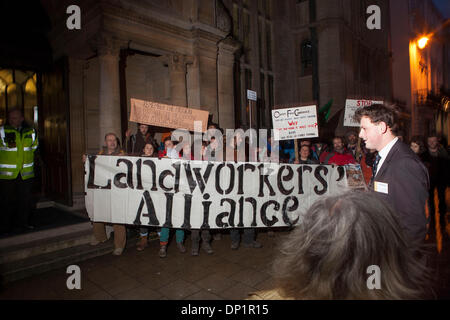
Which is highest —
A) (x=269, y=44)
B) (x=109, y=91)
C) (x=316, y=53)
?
(x=269, y=44)

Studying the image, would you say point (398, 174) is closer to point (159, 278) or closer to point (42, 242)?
point (159, 278)

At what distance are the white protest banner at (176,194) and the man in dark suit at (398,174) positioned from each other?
2.68m

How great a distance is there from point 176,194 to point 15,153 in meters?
3.22

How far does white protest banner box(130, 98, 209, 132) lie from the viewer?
232 inches

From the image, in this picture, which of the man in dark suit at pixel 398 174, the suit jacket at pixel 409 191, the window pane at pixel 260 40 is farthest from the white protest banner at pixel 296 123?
the window pane at pixel 260 40

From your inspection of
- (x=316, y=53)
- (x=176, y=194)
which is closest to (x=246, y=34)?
(x=316, y=53)

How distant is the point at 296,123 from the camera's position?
598 centimetres

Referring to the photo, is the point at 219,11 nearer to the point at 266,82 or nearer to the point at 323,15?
the point at 266,82

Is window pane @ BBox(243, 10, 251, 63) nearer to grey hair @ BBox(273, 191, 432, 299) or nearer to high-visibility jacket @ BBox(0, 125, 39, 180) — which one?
high-visibility jacket @ BBox(0, 125, 39, 180)

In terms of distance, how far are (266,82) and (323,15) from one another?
19.2 ft

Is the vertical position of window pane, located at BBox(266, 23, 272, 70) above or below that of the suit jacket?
above

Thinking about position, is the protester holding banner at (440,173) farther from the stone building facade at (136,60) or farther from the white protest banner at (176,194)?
the stone building facade at (136,60)

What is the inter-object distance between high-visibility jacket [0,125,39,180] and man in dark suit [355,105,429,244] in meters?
5.77

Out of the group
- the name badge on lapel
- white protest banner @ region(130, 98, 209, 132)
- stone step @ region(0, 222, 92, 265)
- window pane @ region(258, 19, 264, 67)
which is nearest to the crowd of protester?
stone step @ region(0, 222, 92, 265)
